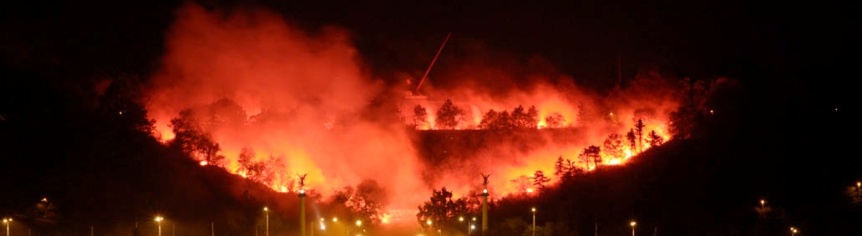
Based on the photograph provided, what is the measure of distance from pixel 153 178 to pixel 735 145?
22810mm

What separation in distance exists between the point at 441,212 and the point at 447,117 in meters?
17.3

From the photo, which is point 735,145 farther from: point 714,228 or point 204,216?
point 204,216

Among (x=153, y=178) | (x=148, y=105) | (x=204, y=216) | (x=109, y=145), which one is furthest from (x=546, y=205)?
(x=148, y=105)

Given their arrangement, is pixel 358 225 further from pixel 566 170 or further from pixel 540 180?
pixel 566 170

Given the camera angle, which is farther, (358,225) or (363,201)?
(363,201)

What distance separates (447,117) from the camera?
4819 centimetres

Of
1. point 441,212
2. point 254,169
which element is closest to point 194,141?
point 254,169

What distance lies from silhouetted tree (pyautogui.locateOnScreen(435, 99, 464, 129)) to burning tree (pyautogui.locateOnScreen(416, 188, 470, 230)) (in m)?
16.3

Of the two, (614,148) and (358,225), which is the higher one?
(614,148)

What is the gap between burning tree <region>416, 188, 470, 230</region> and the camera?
101 feet

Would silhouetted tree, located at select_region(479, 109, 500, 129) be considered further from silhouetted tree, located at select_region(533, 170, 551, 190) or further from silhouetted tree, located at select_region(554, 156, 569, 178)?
silhouetted tree, located at select_region(533, 170, 551, 190)

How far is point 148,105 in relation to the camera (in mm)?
42750

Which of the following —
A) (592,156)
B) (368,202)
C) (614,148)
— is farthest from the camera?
(614,148)

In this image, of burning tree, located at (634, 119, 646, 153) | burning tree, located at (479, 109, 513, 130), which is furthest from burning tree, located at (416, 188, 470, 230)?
burning tree, located at (479, 109, 513, 130)
